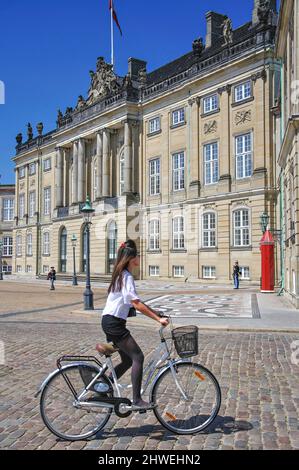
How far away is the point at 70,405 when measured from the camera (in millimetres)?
5797

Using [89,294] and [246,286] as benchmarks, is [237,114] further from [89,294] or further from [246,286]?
[89,294]

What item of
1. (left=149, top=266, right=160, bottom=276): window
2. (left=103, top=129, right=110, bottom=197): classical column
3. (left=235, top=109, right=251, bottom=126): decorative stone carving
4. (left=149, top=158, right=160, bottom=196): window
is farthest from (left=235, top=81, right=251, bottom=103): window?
(left=103, top=129, right=110, bottom=197): classical column

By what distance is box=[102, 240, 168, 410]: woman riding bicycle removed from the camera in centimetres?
561

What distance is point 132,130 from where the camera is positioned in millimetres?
48438

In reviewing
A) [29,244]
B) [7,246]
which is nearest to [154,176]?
[29,244]

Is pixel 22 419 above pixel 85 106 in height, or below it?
below

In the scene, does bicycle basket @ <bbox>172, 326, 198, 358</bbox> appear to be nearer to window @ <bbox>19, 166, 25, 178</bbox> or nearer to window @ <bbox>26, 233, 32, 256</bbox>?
window @ <bbox>26, 233, 32, 256</bbox>

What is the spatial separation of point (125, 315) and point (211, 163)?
35.9m

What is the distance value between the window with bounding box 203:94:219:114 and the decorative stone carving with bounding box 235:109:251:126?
253cm

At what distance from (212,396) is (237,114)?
113 feet

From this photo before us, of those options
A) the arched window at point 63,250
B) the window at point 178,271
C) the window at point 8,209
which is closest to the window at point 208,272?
the window at point 178,271

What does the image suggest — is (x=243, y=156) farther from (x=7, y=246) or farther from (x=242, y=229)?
(x=7, y=246)

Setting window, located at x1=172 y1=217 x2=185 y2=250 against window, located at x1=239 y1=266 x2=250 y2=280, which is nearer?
window, located at x1=239 y1=266 x2=250 y2=280
